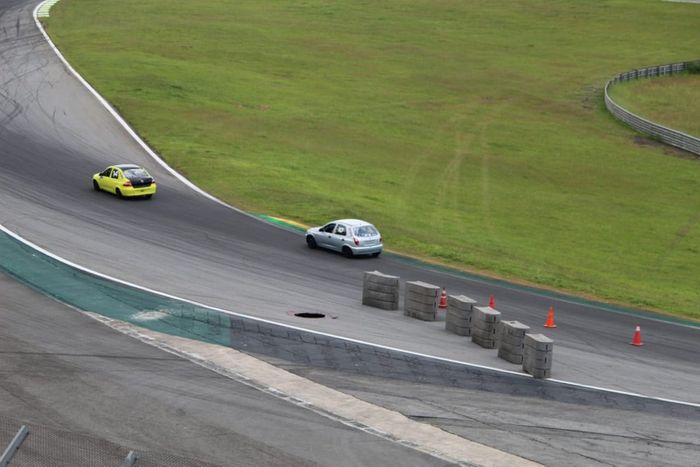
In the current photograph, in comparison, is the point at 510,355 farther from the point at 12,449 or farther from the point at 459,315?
the point at 12,449

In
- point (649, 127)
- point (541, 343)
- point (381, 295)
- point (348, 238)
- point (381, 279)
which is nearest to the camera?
point (541, 343)

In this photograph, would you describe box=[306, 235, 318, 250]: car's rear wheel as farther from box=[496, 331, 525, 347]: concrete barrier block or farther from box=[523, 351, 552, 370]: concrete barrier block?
box=[523, 351, 552, 370]: concrete barrier block

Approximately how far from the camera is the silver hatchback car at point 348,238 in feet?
120

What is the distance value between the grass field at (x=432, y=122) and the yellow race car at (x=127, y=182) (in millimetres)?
3905

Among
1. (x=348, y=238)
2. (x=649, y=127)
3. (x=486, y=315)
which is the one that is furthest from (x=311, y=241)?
(x=649, y=127)

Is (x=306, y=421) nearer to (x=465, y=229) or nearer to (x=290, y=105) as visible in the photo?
(x=465, y=229)

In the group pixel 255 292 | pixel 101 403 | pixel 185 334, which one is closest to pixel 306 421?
pixel 101 403

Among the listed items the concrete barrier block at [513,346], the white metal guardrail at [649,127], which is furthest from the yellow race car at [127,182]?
the white metal guardrail at [649,127]

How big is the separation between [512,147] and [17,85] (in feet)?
97.8

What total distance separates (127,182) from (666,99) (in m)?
47.8

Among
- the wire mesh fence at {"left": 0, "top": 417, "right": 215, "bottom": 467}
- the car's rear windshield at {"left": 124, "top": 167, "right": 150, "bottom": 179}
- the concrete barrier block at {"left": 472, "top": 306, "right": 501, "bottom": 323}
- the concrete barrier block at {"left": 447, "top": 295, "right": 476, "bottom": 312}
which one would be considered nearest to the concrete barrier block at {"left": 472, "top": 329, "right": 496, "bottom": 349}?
the concrete barrier block at {"left": 472, "top": 306, "right": 501, "bottom": 323}

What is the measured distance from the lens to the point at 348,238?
1438 inches

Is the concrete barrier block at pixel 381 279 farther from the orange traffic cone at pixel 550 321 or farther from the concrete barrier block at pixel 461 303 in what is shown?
the orange traffic cone at pixel 550 321

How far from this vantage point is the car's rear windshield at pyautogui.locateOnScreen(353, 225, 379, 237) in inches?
1444
